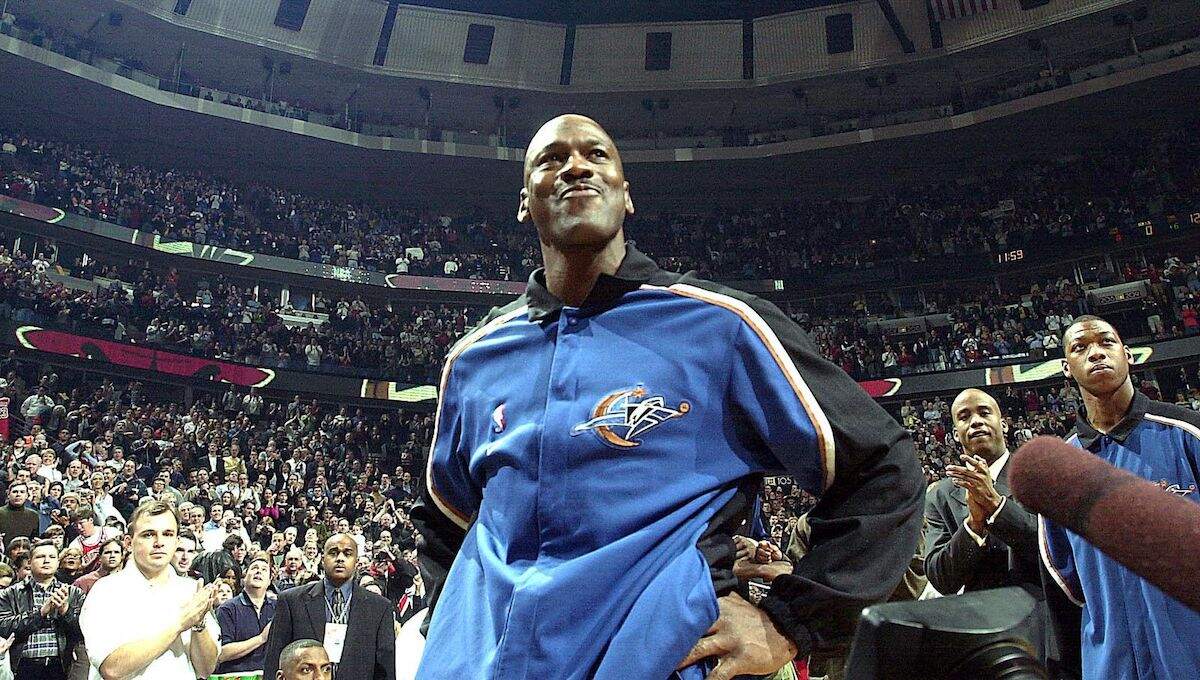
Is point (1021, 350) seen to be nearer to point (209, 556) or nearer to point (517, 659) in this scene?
point (209, 556)

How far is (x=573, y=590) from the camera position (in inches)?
62.6

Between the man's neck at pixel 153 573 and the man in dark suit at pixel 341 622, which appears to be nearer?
the man's neck at pixel 153 573

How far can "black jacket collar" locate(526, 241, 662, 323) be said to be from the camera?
193 centimetres

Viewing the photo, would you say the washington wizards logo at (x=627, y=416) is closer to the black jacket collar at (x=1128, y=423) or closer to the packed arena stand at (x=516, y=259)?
the black jacket collar at (x=1128, y=423)

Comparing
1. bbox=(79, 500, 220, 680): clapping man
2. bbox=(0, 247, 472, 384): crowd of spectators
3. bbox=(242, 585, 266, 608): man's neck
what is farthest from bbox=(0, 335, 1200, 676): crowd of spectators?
bbox=(79, 500, 220, 680): clapping man

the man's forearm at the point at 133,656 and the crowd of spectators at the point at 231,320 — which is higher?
the crowd of spectators at the point at 231,320

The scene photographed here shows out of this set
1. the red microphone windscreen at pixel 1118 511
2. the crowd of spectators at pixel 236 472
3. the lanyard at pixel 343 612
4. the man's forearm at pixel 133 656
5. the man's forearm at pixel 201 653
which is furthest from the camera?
the crowd of spectators at pixel 236 472

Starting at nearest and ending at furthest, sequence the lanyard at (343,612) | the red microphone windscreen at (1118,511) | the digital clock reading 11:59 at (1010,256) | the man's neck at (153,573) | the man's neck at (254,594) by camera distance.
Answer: the red microphone windscreen at (1118,511), the man's neck at (153,573), the lanyard at (343,612), the man's neck at (254,594), the digital clock reading 11:59 at (1010,256)

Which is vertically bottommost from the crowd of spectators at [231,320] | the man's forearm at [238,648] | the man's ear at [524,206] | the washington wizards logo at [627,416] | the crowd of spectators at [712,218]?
the man's forearm at [238,648]

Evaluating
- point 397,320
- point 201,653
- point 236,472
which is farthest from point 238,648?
point 397,320

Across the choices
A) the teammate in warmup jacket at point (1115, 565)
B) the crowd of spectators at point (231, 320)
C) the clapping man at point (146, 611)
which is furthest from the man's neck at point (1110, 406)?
the crowd of spectators at point (231, 320)

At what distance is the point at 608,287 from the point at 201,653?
12.9 ft

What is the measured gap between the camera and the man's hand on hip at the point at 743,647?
1.59 meters

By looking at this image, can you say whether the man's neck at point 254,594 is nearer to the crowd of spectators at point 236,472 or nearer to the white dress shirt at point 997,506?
the crowd of spectators at point 236,472
